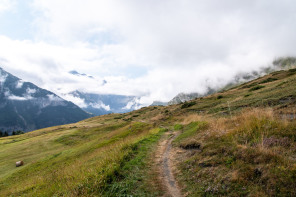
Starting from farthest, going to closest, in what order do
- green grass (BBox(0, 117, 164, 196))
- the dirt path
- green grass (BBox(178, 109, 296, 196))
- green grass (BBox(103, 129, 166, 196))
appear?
green grass (BBox(0, 117, 164, 196)) → green grass (BBox(103, 129, 166, 196)) → the dirt path → green grass (BBox(178, 109, 296, 196))

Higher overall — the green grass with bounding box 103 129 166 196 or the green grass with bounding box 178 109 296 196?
the green grass with bounding box 178 109 296 196

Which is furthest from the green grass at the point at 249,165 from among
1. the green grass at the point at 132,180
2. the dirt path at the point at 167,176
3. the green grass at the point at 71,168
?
the green grass at the point at 71,168

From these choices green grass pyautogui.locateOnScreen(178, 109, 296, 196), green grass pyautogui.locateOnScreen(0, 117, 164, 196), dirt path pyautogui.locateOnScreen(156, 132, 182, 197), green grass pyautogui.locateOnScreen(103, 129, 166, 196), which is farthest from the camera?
green grass pyautogui.locateOnScreen(0, 117, 164, 196)

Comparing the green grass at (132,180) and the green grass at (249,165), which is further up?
the green grass at (249,165)

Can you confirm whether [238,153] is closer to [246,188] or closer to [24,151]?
[246,188]

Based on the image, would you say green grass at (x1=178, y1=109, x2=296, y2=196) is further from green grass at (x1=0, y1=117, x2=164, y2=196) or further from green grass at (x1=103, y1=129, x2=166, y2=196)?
green grass at (x1=0, y1=117, x2=164, y2=196)

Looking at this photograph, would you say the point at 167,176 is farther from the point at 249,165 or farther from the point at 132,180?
the point at 249,165

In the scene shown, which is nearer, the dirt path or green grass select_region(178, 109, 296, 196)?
green grass select_region(178, 109, 296, 196)

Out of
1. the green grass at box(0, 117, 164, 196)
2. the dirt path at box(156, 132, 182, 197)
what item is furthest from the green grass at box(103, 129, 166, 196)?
the dirt path at box(156, 132, 182, 197)

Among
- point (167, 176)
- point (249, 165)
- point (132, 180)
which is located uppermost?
point (249, 165)

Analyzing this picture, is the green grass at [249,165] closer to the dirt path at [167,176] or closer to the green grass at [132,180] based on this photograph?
the dirt path at [167,176]

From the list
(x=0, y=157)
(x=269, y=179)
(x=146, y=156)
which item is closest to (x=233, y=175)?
(x=269, y=179)

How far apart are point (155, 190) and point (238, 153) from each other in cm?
398

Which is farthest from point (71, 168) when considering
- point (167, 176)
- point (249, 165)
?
point (249, 165)
